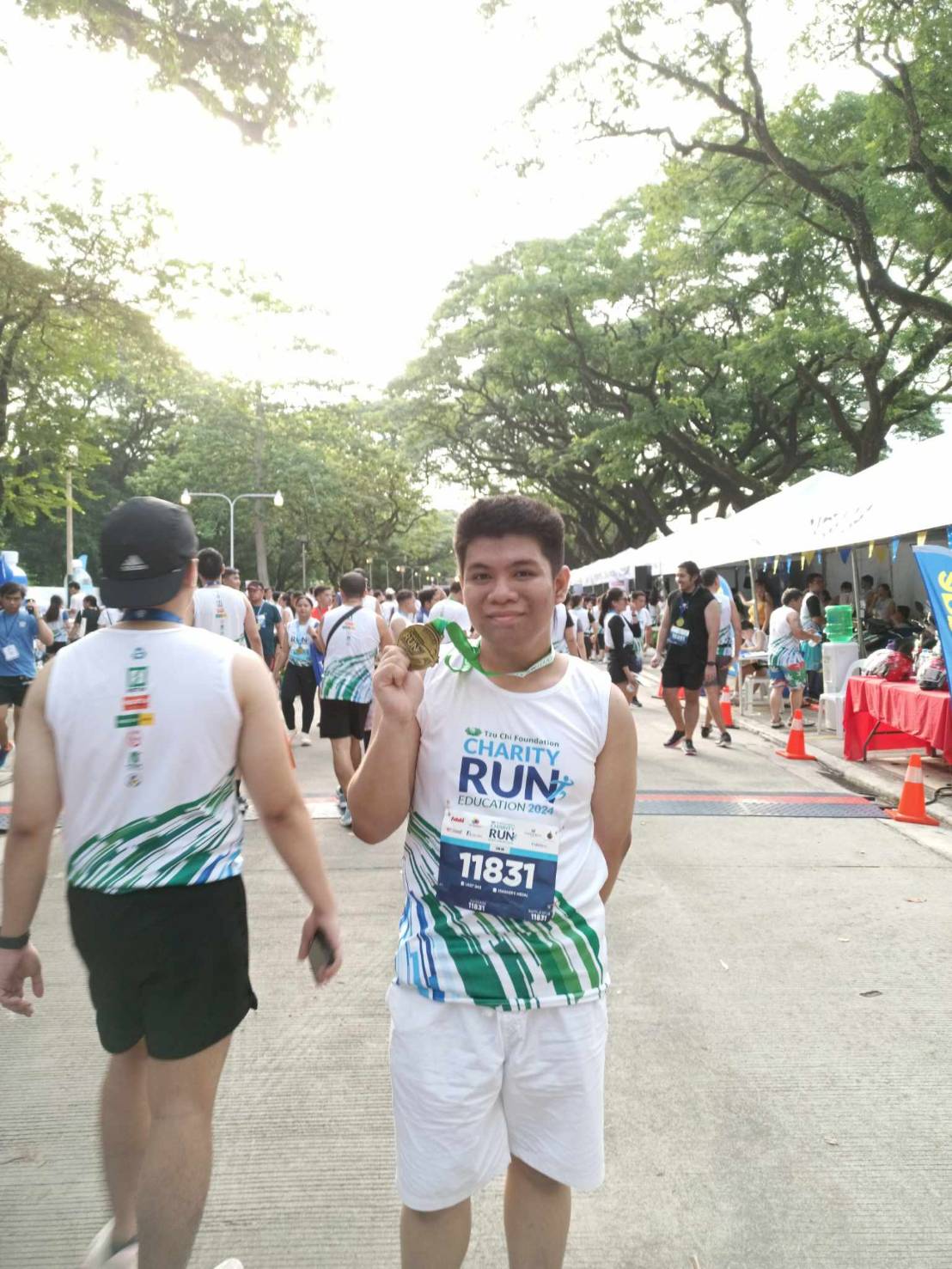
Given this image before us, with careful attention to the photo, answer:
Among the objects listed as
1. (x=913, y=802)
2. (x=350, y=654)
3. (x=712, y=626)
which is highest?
(x=712, y=626)

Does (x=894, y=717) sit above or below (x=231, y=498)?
below

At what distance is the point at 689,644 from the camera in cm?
1041

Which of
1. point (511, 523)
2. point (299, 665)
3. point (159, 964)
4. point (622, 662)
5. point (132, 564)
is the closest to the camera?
point (511, 523)

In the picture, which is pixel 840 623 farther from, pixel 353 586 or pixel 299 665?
pixel 353 586

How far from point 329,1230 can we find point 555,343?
24130mm

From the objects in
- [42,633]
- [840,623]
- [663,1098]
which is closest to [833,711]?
[840,623]

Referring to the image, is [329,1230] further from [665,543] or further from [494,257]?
[494,257]

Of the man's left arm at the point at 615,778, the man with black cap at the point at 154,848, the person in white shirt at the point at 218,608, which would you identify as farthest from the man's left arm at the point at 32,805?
the person in white shirt at the point at 218,608

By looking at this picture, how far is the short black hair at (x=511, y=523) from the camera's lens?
2031mm

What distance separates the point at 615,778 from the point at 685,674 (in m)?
8.65

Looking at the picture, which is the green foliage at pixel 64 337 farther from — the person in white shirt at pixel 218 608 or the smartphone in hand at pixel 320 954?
the smartphone in hand at pixel 320 954

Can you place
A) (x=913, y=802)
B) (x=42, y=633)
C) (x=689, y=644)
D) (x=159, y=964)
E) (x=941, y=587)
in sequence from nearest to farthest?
(x=159, y=964), (x=941, y=587), (x=913, y=802), (x=42, y=633), (x=689, y=644)

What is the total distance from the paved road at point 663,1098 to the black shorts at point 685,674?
473 cm

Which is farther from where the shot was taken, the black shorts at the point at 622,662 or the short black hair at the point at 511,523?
the black shorts at the point at 622,662
